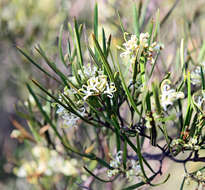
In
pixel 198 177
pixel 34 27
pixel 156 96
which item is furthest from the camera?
pixel 34 27

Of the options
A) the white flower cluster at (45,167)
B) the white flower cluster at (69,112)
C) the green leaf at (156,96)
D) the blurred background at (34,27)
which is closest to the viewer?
the green leaf at (156,96)

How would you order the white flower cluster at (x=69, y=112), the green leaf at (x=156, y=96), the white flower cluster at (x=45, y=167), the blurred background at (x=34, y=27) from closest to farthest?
the green leaf at (x=156, y=96), the white flower cluster at (x=69, y=112), the white flower cluster at (x=45, y=167), the blurred background at (x=34, y=27)

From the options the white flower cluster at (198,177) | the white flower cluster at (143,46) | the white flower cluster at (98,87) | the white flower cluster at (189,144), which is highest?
the white flower cluster at (143,46)

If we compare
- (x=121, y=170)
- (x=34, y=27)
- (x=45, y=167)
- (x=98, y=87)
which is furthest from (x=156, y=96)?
(x=34, y=27)

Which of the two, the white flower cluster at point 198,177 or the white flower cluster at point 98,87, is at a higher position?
the white flower cluster at point 98,87

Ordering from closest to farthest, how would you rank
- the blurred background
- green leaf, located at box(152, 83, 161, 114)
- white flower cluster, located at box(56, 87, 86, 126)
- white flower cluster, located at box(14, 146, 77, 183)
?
green leaf, located at box(152, 83, 161, 114) < white flower cluster, located at box(56, 87, 86, 126) < white flower cluster, located at box(14, 146, 77, 183) < the blurred background

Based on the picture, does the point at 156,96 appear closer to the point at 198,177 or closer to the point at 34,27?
the point at 198,177

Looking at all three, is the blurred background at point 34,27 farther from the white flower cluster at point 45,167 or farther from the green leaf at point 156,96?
the green leaf at point 156,96

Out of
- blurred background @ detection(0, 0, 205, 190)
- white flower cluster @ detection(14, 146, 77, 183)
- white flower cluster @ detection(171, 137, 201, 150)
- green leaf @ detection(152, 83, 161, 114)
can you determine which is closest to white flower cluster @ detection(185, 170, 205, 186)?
white flower cluster @ detection(171, 137, 201, 150)

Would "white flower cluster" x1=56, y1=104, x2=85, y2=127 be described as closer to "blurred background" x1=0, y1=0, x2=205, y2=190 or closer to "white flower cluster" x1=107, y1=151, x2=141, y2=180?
"white flower cluster" x1=107, y1=151, x2=141, y2=180

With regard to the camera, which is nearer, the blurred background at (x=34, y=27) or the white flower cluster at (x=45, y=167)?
the white flower cluster at (x=45, y=167)

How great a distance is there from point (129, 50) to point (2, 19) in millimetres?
875

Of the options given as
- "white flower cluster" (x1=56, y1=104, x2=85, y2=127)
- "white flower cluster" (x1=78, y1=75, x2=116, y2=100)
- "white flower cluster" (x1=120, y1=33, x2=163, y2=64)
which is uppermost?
"white flower cluster" (x1=120, y1=33, x2=163, y2=64)

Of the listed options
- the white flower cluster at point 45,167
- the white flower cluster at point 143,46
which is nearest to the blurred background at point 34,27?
the white flower cluster at point 45,167
